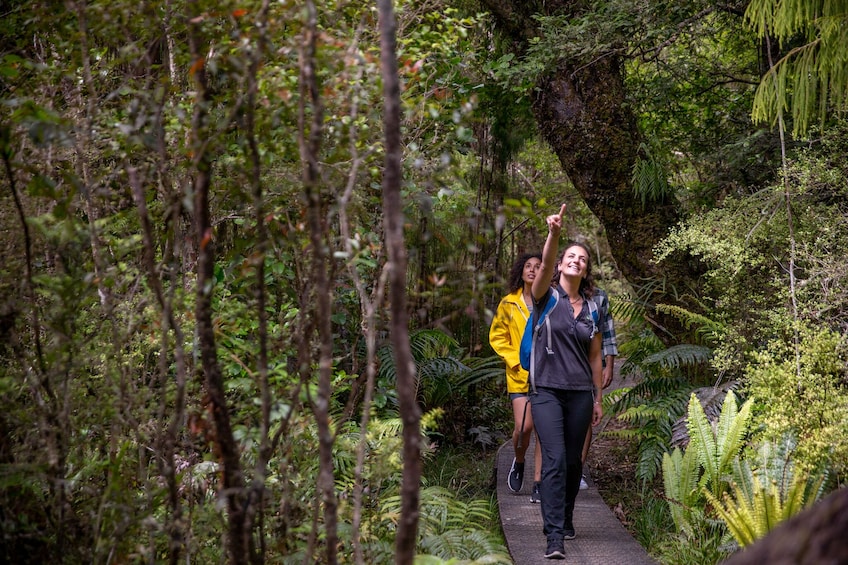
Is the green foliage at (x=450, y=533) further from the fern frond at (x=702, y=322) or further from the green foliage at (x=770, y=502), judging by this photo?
the fern frond at (x=702, y=322)

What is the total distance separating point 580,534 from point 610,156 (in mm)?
4657

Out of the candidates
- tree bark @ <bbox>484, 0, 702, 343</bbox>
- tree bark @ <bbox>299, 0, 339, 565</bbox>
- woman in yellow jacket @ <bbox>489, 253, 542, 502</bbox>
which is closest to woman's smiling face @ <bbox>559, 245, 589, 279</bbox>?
woman in yellow jacket @ <bbox>489, 253, 542, 502</bbox>

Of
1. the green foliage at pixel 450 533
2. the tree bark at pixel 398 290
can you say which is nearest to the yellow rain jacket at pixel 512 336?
the green foliage at pixel 450 533

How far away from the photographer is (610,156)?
9.16m

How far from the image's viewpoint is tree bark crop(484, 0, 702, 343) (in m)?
9.05

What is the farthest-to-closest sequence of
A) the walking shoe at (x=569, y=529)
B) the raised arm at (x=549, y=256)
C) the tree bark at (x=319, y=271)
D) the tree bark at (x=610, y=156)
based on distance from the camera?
the tree bark at (x=610, y=156) < the walking shoe at (x=569, y=529) < the raised arm at (x=549, y=256) < the tree bark at (x=319, y=271)

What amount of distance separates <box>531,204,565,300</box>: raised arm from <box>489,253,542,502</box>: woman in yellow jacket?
1488 millimetres

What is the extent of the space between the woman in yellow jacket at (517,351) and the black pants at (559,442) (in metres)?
1.54

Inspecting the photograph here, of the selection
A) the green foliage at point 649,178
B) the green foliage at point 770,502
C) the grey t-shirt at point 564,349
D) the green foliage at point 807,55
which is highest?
the green foliage at point 807,55

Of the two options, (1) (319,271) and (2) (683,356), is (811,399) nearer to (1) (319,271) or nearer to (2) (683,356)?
(2) (683,356)

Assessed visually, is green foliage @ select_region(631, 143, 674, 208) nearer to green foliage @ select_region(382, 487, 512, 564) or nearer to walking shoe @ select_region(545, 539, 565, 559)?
green foliage @ select_region(382, 487, 512, 564)

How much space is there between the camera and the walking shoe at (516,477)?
24.7 ft

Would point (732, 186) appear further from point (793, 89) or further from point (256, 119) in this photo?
point (256, 119)

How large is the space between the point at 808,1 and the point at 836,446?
10.8 ft
